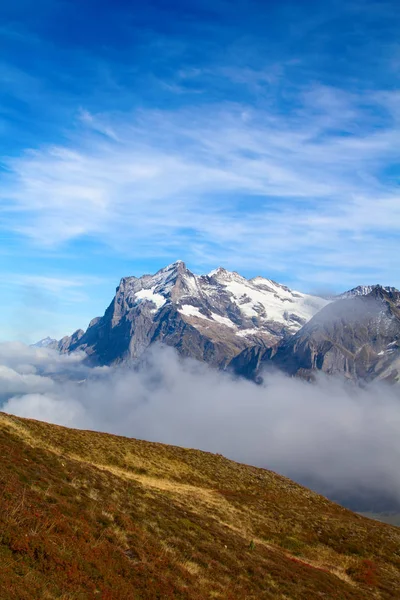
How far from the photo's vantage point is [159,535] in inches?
1096

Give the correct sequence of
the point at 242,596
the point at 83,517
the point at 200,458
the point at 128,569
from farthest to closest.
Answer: the point at 200,458 → the point at 83,517 → the point at 242,596 → the point at 128,569

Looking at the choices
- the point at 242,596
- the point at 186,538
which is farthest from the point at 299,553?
the point at 242,596

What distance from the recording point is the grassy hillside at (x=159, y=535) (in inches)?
716

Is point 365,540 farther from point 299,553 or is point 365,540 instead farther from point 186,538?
point 186,538

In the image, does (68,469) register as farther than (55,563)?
Yes

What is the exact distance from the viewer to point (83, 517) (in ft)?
80.2

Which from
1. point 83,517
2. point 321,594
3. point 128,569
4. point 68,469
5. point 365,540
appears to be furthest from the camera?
point 365,540

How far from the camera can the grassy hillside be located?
18.2m

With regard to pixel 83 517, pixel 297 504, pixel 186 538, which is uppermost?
pixel 83 517

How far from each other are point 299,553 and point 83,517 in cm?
2585

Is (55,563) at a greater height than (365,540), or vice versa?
(55,563)

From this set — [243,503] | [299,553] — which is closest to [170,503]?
[299,553]

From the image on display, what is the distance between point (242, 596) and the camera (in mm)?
22906

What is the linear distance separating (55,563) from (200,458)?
57.6 m
